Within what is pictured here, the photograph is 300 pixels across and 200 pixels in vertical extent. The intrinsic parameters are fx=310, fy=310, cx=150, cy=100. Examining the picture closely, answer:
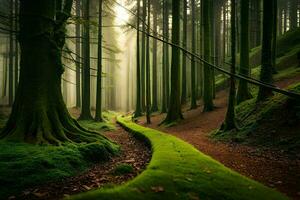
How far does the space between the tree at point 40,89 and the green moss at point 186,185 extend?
3.07m

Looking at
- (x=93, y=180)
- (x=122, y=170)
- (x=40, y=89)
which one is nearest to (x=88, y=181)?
(x=93, y=180)

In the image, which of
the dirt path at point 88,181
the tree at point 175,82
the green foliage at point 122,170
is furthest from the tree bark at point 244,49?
the green foliage at point 122,170

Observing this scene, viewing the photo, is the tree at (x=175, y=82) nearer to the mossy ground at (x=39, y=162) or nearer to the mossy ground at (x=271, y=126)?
the mossy ground at (x=271, y=126)

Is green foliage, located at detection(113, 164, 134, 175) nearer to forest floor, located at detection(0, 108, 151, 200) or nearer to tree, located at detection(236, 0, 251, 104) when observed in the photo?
forest floor, located at detection(0, 108, 151, 200)

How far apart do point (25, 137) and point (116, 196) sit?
4417mm

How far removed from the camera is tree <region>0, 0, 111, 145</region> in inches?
324

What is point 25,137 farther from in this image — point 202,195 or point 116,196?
point 202,195

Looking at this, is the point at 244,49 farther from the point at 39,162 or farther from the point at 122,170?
the point at 39,162

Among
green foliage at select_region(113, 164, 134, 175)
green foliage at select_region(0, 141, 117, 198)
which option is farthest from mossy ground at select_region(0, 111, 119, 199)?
green foliage at select_region(113, 164, 134, 175)

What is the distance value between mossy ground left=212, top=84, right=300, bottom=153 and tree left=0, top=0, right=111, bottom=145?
502 cm

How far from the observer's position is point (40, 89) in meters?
8.66

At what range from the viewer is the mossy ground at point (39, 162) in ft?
19.1

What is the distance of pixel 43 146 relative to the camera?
7.56m

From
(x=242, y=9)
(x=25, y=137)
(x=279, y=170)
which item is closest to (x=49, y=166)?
(x=25, y=137)
